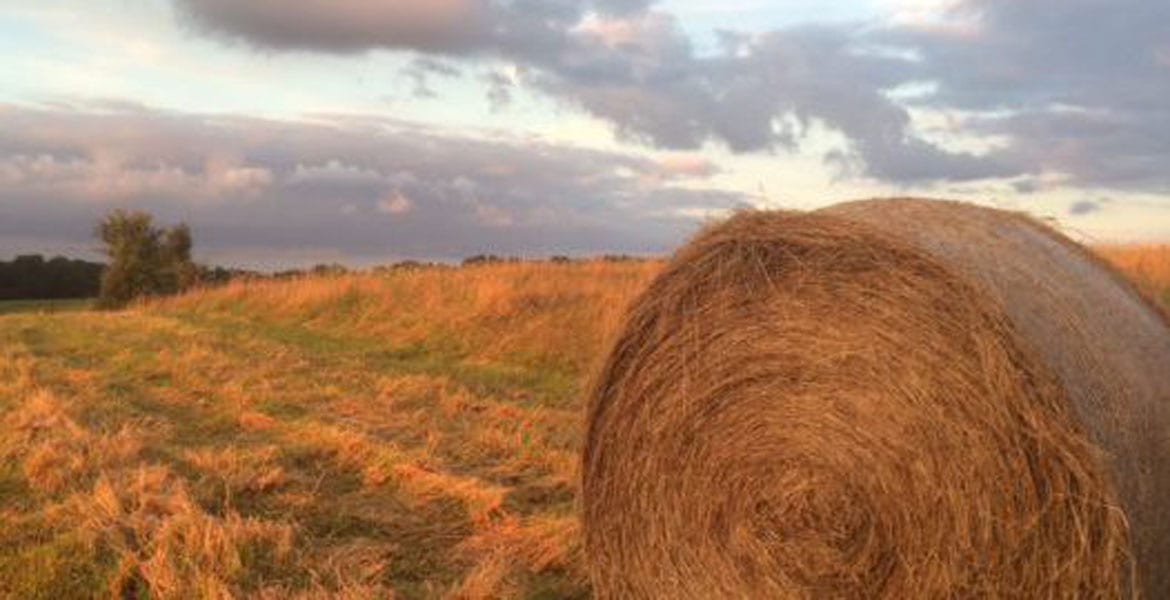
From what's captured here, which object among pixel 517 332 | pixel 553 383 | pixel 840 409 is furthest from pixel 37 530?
pixel 517 332

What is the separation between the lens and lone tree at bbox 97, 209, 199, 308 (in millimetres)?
42125

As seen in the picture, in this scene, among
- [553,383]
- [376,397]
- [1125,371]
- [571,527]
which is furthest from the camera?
[553,383]

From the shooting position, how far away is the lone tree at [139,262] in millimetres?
42125

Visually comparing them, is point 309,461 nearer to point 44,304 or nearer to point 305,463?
point 305,463

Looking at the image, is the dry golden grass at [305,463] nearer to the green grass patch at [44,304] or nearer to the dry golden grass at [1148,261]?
the dry golden grass at [1148,261]

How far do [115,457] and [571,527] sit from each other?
365cm

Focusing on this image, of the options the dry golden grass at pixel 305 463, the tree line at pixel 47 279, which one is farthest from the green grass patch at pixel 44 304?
the dry golden grass at pixel 305 463

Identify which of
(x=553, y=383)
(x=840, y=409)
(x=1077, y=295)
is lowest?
(x=553, y=383)

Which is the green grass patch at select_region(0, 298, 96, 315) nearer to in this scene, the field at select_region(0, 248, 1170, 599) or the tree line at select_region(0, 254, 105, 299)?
the tree line at select_region(0, 254, 105, 299)

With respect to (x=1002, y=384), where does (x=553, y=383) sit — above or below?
below

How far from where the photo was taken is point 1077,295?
15.3ft

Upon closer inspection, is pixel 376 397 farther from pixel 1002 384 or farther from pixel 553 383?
pixel 1002 384

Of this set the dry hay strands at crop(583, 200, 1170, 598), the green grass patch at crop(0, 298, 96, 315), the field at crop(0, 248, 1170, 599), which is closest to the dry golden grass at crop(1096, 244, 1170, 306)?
the field at crop(0, 248, 1170, 599)

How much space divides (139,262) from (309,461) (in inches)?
1471
